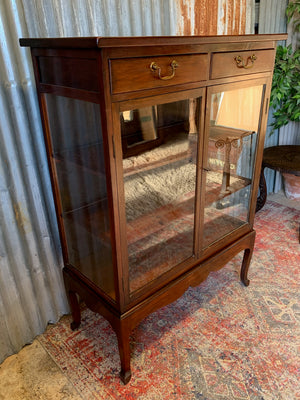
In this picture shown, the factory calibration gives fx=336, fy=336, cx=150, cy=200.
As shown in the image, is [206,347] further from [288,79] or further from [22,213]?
[288,79]

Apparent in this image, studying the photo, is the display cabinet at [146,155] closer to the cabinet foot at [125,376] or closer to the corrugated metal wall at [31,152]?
the cabinet foot at [125,376]

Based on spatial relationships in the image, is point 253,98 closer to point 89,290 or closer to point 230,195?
point 230,195

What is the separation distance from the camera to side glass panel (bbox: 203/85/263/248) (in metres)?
1.41

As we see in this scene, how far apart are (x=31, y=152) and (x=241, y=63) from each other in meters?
0.93

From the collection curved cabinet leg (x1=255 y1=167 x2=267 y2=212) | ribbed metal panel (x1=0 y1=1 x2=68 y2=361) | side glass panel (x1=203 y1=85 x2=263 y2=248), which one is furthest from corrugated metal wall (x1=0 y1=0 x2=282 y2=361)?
curved cabinet leg (x1=255 y1=167 x2=267 y2=212)

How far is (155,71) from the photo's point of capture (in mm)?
1040

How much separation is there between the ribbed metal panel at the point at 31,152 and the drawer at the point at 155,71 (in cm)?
54

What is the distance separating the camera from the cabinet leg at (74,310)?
5.27 feet

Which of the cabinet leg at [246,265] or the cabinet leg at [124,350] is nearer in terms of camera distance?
the cabinet leg at [124,350]

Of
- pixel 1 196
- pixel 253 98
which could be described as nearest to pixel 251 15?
pixel 253 98

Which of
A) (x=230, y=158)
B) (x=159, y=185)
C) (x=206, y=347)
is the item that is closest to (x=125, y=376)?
(x=206, y=347)

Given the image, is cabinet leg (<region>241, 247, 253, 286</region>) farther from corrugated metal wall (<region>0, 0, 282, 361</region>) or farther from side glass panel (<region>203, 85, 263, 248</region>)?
corrugated metal wall (<region>0, 0, 282, 361</region>)

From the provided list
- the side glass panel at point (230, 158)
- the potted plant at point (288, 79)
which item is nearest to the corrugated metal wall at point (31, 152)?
the side glass panel at point (230, 158)

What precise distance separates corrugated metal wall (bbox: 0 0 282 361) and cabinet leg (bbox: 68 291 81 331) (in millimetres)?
114
